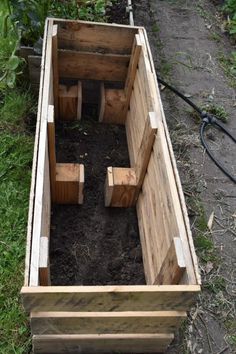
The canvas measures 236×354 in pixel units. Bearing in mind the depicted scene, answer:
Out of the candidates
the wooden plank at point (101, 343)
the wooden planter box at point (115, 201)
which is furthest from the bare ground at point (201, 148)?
the wooden planter box at point (115, 201)

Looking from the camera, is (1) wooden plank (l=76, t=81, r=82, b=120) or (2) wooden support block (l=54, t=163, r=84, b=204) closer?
(2) wooden support block (l=54, t=163, r=84, b=204)

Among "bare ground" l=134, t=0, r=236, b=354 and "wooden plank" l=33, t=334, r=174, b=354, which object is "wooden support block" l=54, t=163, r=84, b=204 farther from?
"wooden plank" l=33, t=334, r=174, b=354

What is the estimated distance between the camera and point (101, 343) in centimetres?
214

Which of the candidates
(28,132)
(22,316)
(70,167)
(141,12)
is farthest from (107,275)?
(141,12)

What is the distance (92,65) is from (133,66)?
0.40 metres

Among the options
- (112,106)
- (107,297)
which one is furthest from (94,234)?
(112,106)

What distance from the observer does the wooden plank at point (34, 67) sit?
351 cm

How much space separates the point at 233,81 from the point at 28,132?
7.69 ft

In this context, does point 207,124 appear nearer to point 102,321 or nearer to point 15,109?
point 15,109

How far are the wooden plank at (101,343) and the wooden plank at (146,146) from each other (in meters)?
1.08

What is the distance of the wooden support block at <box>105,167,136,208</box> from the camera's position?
288 centimetres

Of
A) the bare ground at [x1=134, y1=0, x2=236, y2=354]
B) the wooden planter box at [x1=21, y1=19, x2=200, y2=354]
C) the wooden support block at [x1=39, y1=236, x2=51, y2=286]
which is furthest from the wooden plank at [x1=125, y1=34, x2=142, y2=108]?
the wooden support block at [x1=39, y1=236, x2=51, y2=286]

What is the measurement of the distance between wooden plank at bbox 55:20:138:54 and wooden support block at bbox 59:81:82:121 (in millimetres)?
326

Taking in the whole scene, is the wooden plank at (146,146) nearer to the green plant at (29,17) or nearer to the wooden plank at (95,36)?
the wooden plank at (95,36)
